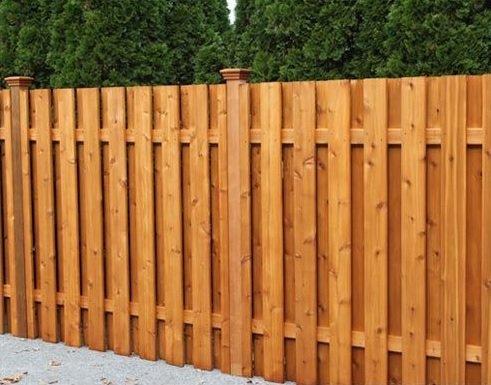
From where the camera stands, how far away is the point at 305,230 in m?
4.48

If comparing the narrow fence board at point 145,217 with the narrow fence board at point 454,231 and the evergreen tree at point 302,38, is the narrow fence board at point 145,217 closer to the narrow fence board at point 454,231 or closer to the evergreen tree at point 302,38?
the evergreen tree at point 302,38

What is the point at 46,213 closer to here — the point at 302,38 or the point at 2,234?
the point at 2,234

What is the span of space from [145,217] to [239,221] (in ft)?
2.56

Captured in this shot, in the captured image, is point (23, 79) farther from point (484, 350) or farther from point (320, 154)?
point (484, 350)

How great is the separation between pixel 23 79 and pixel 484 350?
3.84 metres

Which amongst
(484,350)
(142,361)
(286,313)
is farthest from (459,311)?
(142,361)

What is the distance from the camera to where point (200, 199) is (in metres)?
4.85

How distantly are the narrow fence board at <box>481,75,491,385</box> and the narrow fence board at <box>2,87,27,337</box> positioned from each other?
3517mm

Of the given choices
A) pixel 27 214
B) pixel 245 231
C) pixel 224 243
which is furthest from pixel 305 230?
pixel 27 214

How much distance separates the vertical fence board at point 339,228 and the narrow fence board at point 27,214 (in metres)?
2.54

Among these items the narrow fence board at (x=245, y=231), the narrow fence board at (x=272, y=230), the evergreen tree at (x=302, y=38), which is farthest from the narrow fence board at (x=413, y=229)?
the evergreen tree at (x=302, y=38)

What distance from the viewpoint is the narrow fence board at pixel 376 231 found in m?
4.18

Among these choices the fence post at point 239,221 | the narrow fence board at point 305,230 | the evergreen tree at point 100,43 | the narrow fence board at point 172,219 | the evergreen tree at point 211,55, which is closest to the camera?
the narrow fence board at point 305,230

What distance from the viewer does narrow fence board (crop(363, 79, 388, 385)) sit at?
4.18 m
